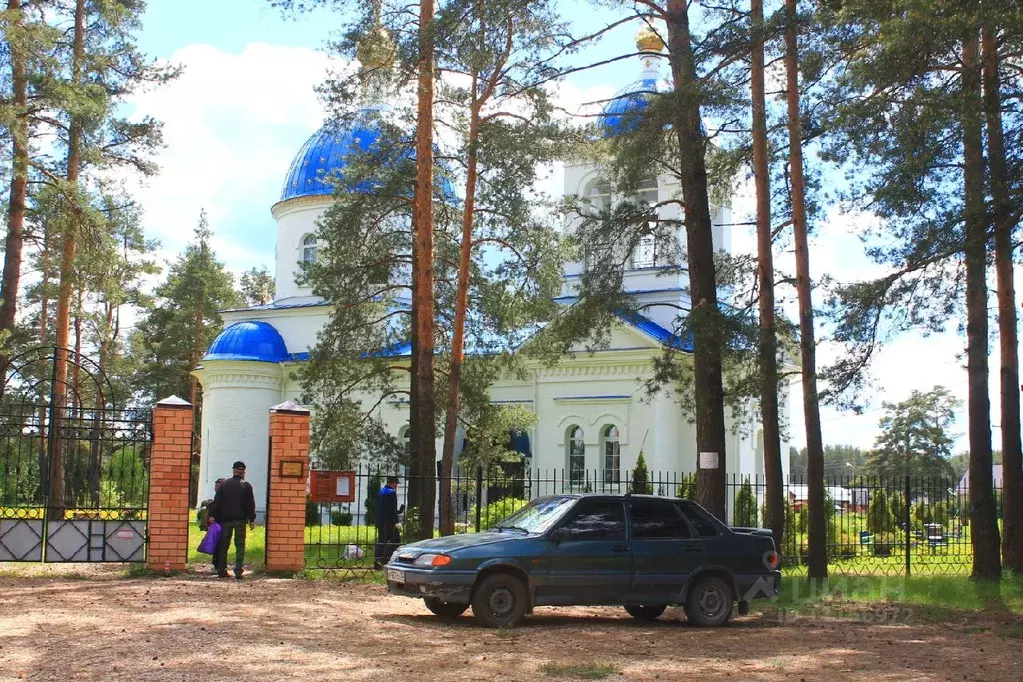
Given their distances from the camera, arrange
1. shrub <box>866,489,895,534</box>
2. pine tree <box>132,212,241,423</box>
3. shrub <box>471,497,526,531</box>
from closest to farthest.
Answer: shrub <box>471,497,526,531</box>
shrub <box>866,489,895,534</box>
pine tree <box>132,212,241,423</box>

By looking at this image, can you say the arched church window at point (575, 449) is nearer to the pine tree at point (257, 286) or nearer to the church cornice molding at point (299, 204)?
the church cornice molding at point (299, 204)

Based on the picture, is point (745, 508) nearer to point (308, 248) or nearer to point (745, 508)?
point (745, 508)

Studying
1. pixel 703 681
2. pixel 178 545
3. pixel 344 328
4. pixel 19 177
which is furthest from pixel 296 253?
pixel 703 681

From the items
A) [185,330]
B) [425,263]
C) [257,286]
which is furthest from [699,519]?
[257,286]

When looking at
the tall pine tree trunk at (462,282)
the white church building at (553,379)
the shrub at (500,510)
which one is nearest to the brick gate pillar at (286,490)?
the tall pine tree trunk at (462,282)

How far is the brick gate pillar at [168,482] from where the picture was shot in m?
14.3

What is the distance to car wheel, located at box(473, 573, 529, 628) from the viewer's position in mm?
10703

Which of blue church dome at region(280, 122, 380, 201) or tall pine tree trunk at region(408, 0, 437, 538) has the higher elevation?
blue church dome at region(280, 122, 380, 201)

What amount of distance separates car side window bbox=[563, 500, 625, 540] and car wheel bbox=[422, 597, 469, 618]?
1.38 m

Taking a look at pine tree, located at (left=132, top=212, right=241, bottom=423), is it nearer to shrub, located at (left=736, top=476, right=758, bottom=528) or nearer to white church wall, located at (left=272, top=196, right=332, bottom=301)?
white church wall, located at (left=272, top=196, right=332, bottom=301)

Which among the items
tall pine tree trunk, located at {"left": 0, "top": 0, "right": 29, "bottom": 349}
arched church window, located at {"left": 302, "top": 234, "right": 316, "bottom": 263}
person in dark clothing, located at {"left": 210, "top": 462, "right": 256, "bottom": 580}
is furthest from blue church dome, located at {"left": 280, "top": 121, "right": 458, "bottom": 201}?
person in dark clothing, located at {"left": 210, "top": 462, "right": 256, "bottom": 580}

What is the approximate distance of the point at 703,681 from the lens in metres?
8.01

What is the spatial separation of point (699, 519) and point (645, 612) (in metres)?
1.27

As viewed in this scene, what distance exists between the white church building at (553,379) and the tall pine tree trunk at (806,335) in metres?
Result: 9.28
